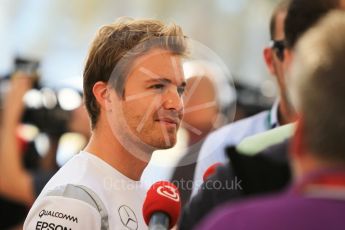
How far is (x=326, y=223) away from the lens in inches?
58.2

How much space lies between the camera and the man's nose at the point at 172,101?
2596 mm

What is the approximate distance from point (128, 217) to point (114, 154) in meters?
0.23

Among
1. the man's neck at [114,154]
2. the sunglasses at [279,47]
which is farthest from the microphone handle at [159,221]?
the sunglasses at [279,47]

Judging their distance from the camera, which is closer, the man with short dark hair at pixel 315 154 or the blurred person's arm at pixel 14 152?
the man with short dark hair at pixel 315 154

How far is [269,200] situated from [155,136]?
3.56ft

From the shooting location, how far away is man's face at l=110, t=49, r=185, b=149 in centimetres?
259

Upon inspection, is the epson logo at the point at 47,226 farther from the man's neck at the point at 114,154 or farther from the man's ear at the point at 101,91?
the man's ear at the point at 101,91

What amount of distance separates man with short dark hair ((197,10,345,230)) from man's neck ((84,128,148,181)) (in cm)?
106

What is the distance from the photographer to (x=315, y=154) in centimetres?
153

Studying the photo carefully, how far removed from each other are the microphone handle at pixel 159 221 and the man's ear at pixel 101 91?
55cm

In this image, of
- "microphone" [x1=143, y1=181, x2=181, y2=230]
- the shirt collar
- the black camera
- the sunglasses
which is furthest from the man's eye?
the black camera

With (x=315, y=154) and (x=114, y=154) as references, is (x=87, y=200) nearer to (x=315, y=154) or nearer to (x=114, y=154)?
(x=114, y=154)

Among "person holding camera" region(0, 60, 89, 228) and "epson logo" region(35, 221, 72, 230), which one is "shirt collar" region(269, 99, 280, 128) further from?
"epson logo" region(35, 221, 72, 230)

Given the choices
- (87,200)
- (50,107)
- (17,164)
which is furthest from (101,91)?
(50,107)
